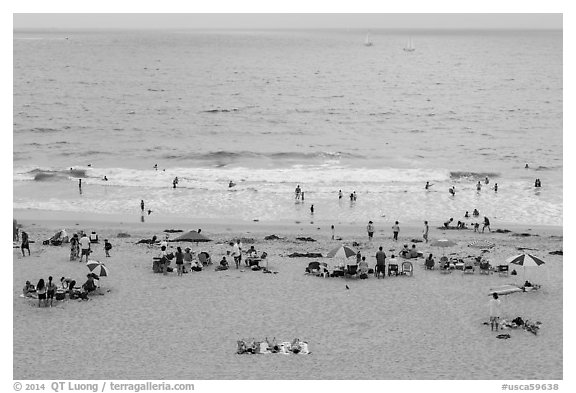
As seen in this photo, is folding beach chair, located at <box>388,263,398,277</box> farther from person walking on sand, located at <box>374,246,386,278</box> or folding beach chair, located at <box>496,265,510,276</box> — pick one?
folding beach chair, located at <box>496,265,510,276</box>

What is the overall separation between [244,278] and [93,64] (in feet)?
411

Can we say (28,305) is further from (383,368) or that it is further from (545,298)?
(545,298)

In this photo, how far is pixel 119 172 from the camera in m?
48.2

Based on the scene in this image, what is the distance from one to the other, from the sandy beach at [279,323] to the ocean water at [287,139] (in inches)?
460

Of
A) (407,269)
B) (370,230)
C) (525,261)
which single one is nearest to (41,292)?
(407,269)

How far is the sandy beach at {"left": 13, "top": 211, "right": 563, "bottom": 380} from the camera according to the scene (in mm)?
15891

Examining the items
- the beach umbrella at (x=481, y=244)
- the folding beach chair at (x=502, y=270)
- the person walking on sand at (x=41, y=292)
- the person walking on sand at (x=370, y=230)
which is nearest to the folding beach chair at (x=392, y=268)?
the folding beach chair at (x=502, y=270)

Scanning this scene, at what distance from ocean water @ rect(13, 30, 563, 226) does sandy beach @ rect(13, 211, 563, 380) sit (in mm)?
11681

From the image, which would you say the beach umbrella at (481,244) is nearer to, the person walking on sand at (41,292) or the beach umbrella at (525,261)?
the beach umbrella at (525,261)

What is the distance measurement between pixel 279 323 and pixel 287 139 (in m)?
49.0

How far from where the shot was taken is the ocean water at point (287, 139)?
38.0m

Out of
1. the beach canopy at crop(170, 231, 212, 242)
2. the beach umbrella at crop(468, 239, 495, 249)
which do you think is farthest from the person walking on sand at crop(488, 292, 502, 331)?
the beach canopy at crop(170, 231, 212, 242)

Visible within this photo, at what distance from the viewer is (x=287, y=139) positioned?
219 ft
